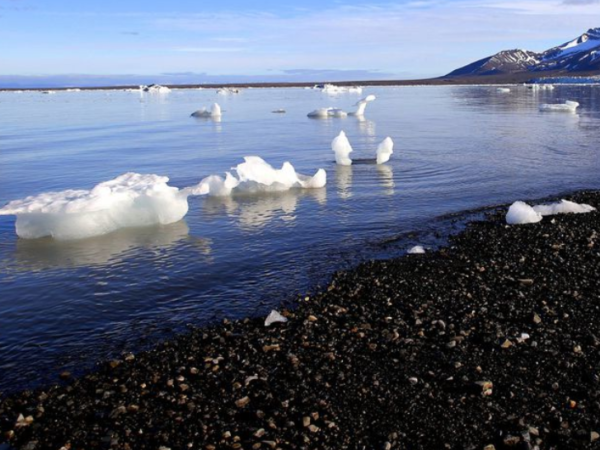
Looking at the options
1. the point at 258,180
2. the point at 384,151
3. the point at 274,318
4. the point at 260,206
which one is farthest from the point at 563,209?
the point at 384,151

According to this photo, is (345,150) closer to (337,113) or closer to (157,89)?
(337,113)

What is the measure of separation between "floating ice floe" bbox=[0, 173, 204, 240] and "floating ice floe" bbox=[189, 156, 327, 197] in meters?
2.58

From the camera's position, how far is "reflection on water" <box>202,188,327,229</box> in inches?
501

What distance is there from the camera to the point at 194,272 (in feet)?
30.3

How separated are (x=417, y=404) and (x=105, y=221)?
8210mm

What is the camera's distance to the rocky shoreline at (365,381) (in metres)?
4.79

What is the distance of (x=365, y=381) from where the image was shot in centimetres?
557

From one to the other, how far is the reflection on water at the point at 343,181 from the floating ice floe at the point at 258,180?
65 centimetres

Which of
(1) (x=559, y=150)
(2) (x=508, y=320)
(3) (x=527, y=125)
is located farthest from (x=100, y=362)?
(3) (x=527, y=125)

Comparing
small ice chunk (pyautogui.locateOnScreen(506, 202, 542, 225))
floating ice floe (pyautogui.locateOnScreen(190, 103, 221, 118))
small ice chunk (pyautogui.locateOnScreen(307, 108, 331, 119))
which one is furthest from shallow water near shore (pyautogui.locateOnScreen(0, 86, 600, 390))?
floating ice floe (pyautogui.locateOnScreen(190, 103, 221, 118))

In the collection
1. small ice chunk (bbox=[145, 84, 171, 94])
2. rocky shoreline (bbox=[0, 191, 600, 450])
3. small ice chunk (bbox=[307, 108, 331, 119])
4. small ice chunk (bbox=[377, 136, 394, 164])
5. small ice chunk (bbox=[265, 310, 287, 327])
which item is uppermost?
small ice chunk (bbox=[145, 84, 171, 94])

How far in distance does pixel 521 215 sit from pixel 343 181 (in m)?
6.65

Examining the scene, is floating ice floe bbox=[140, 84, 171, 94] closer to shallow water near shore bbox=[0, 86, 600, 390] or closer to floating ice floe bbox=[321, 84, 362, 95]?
floating ice floe bbox=[321, 84, 362, 95]

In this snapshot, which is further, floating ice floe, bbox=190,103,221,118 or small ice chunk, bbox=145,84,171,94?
small ice chunk, bbox=145,84,171,94
